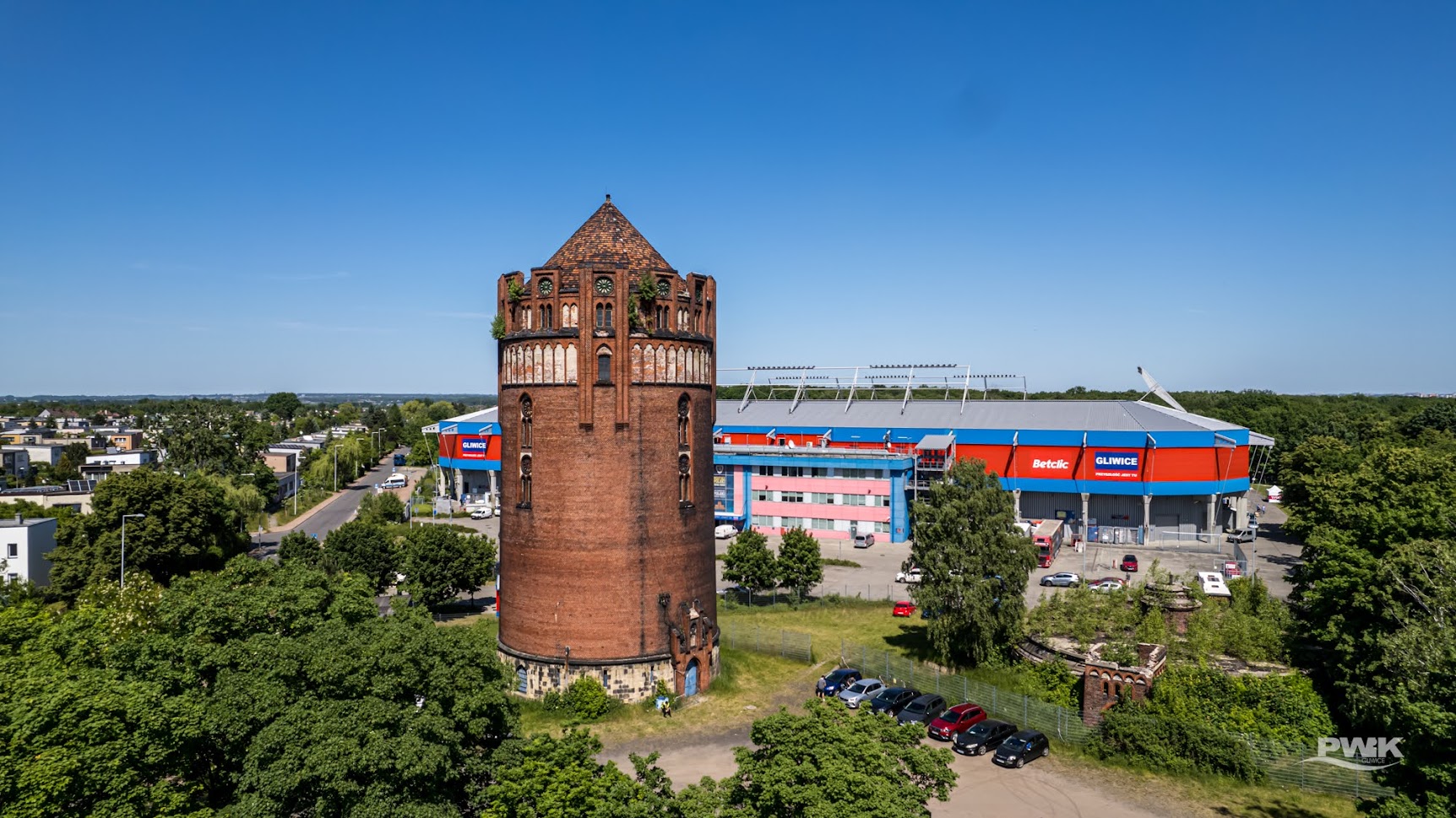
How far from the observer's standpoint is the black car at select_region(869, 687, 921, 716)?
115ft

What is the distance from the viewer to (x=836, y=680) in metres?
38.5

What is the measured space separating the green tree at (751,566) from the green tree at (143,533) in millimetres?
33621

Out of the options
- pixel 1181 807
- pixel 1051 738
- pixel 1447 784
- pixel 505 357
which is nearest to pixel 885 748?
pixel 1447 784

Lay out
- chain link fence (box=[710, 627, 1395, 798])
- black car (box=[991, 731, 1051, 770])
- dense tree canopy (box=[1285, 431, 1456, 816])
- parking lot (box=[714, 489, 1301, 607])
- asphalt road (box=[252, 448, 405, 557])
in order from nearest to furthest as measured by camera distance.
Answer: dense tree canopy (box=[1285, 431, 1456, 816]), chain link fence (box=[710, 627, 1395, 798]), black car (box=[991, 731, 1051, 770]), parking lot (box=[714, 489, 1301, 607]), asphalt road (box=[252, 448, 405, 557])

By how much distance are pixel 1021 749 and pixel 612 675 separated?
15.8m

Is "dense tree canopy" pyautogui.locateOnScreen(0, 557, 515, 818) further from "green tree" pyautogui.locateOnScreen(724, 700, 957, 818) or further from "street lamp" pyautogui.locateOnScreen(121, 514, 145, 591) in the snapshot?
"street lamp" pyautogui.locateOnScreen(121, 514, 145, 591)

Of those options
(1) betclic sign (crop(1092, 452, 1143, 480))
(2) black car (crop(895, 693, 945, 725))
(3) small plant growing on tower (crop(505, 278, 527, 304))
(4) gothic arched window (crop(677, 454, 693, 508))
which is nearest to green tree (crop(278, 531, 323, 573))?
(3) small plant growing on tower (crop(505, 278, 527, 304))

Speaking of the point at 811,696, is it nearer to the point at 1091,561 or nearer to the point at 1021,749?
the point at 1021,749

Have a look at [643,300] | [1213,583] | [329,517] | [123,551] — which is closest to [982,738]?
[643,300]

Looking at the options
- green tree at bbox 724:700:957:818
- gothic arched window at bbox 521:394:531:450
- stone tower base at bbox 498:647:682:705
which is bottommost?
stone tower base at bbox 498:647:682:705

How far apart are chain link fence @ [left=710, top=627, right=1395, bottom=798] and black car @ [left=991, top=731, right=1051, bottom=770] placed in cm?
149

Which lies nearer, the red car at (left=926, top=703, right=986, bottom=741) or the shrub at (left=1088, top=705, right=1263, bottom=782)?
the shrub at (left=1088, top=705, right=1263, bottom=782)

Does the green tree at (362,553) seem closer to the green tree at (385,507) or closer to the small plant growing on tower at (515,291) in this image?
the small plant growing on tower at (515,291)

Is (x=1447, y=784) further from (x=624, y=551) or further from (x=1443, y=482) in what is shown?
(x=1443, y=482)
